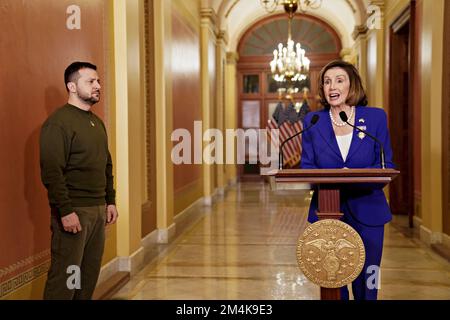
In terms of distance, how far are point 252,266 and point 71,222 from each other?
8.72 ft

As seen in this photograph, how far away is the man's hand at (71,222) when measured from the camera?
8.65 ft

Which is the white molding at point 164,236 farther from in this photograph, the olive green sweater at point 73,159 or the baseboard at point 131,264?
the olive green sweater at point 73,159

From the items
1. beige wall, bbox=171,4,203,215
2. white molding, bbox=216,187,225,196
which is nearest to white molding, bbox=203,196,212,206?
beige wall, bbox=171,4,203,215

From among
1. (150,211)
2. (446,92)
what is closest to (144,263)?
(150,211)

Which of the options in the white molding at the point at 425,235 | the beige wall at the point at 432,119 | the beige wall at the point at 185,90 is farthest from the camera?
the beige wall at the point at 185,90

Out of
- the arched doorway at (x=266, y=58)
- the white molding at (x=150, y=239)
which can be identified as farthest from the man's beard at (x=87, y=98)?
the arched doorway at (x=266, y=58)

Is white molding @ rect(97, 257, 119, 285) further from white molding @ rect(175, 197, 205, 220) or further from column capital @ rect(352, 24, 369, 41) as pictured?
column capital @ rect(352, 24, 369, 41)

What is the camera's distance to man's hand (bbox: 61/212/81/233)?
2637 millimetres

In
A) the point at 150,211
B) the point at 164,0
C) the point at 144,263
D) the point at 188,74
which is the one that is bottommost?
A: the point at 144,263

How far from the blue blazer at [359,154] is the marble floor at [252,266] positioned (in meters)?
1.71

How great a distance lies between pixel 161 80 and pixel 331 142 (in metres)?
4.20

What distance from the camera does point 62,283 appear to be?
271 centimetres

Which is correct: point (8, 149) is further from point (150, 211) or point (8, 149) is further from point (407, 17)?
point (407, 17)

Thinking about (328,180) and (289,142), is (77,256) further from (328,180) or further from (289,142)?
(289,142)
